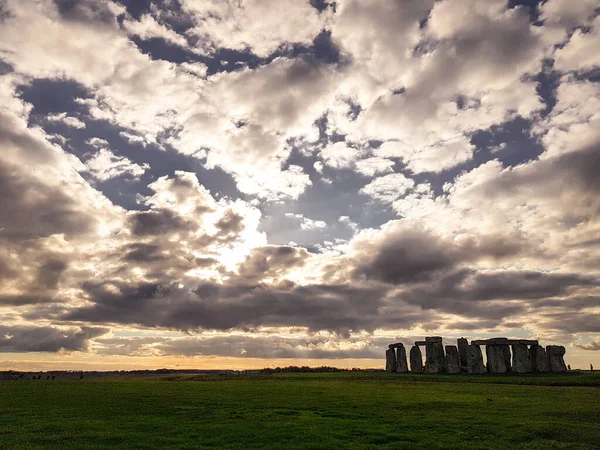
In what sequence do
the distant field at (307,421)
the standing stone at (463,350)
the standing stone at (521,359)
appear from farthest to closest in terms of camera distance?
the standing stone at (463,350) → the standing stone at (521,359) → the distant field at (307,421)

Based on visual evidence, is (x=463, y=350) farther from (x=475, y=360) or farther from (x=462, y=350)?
(x=475, y=360)

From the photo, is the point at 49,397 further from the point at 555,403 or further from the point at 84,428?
the point at 555,403

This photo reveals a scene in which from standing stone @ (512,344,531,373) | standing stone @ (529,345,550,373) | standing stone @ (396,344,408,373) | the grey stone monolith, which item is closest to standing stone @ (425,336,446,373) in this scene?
the grey stone monolith

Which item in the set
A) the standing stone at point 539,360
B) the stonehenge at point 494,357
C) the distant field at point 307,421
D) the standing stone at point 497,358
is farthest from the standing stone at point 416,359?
the distant field at point 307,421

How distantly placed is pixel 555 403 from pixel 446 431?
14.0 meters

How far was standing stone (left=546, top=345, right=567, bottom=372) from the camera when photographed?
219 ft

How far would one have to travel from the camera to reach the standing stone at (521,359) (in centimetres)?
6638

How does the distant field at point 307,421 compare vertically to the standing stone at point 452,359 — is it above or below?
below

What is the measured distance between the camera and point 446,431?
2195cm

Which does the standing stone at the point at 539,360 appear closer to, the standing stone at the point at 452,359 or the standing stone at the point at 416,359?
the standing stone at the point at 452,359

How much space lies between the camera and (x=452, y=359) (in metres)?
69.6

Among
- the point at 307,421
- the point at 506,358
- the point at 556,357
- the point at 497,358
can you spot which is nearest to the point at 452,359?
the point at 497,358

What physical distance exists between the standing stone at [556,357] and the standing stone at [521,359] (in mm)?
3132

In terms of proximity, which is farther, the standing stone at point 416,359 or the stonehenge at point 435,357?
the standing stone at point 416,359
